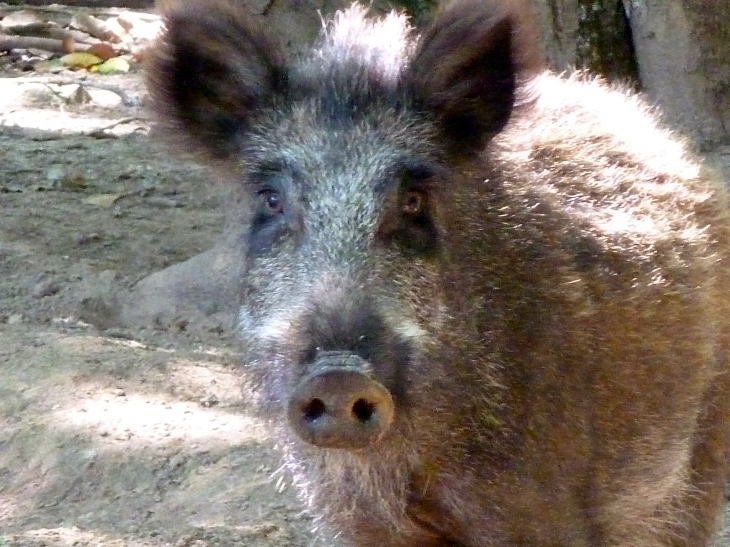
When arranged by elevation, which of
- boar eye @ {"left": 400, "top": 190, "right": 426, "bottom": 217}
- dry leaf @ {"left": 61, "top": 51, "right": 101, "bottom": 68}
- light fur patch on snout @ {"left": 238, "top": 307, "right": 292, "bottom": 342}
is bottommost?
dry leaf @ {"left": 61, "top": 51, "right": 101, "bottom": 68}

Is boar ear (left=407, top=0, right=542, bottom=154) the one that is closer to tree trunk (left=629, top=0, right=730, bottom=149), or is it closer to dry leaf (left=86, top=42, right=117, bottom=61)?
tree trunk (left=629, top=0, right=730, bottom=149)

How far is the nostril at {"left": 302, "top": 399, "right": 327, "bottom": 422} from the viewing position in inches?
94.0

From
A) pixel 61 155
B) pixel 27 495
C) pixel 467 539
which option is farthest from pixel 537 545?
pixel 61 155

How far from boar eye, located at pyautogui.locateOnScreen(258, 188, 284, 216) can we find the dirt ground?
756mm

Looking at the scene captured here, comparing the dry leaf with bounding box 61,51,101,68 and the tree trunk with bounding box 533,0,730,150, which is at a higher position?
the tree trunk with bounding box 533,0,730,150

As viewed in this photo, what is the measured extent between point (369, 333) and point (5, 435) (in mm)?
2223

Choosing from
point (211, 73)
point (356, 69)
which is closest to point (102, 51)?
point (211, 73)

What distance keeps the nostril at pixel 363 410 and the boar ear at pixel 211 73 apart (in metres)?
1.11

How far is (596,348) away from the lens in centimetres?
329

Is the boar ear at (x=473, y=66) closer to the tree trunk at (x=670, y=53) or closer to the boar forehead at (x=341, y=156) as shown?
the boar forehead at (x=341, y=156)

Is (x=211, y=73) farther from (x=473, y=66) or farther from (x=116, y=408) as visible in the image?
(x=116, y=408)

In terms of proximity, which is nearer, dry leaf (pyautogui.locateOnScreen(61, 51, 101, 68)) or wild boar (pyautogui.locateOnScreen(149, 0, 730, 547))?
wild boar (pyautogui.locateOnScreen(149, 0, 730, 547))

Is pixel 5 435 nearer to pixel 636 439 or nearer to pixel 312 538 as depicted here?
pixel 312 538

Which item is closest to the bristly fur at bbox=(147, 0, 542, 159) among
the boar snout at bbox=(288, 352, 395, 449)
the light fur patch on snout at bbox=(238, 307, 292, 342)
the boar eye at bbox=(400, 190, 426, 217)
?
the boar eye at bbox=(400, 190, 426, 217)
